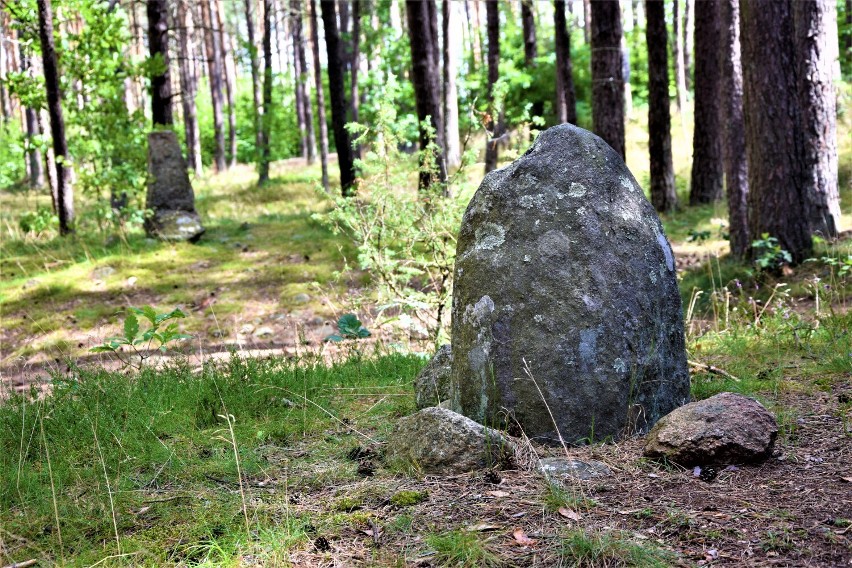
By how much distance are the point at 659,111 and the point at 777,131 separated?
6.54 meters

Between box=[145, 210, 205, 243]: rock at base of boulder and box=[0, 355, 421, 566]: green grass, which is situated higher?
box=[145, 210, 205, 243]: rock at base of boulder

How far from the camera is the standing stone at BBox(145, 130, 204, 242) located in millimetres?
12422

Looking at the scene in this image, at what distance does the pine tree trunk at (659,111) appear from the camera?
1386cm

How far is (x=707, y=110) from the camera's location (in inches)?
524

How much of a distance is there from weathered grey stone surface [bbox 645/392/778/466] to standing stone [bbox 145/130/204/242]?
10.6 meters

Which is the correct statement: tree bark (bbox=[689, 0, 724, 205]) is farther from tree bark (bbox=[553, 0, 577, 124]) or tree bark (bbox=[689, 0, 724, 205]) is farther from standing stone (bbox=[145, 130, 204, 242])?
standing stone (bbox=[145, 130, 204, 242])

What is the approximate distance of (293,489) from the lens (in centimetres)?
326

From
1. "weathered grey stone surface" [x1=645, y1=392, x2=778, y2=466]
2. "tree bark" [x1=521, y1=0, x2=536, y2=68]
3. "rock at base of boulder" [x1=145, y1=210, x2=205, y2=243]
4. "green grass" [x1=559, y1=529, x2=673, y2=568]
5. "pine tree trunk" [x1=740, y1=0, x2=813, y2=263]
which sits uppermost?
"tree bark" [x1=521, y1=0, x2=536, y2=68]

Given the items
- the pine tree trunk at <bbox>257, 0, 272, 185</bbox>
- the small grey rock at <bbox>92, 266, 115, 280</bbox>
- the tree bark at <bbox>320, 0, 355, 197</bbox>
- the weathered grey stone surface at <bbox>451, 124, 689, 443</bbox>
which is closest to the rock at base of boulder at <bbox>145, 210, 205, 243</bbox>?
the small grey rock at <bbox>92, 266, 115, 280</bbox>

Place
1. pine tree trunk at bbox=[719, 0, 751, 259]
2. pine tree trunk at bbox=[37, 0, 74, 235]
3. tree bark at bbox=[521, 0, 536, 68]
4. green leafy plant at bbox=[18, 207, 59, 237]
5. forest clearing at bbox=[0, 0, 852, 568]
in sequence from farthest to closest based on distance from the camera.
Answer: tree bark at bbox=[521, 0, 536, 68], green leafy plant at bbox=[18, 207, 59, 237], pine tree trunk at bbox=[37, 0, 74, 235], pine tree trunk at bbox=[719, 0, 751, 259], forest clearing at bbox=[0, 0, 852, 568]

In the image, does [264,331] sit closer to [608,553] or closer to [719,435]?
[719,435]

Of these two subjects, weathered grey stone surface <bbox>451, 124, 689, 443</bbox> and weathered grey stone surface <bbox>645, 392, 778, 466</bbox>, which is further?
weathered grey stone surface <bbox>451, 124, 689, 443</bbox>

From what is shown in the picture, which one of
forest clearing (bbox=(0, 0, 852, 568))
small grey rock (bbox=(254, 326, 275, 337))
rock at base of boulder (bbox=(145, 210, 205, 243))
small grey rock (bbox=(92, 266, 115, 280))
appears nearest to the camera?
forest clearing (bbox=(0, 0, 852, 568))

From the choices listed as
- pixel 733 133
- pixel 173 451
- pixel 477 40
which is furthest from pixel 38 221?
pixel 477 40
